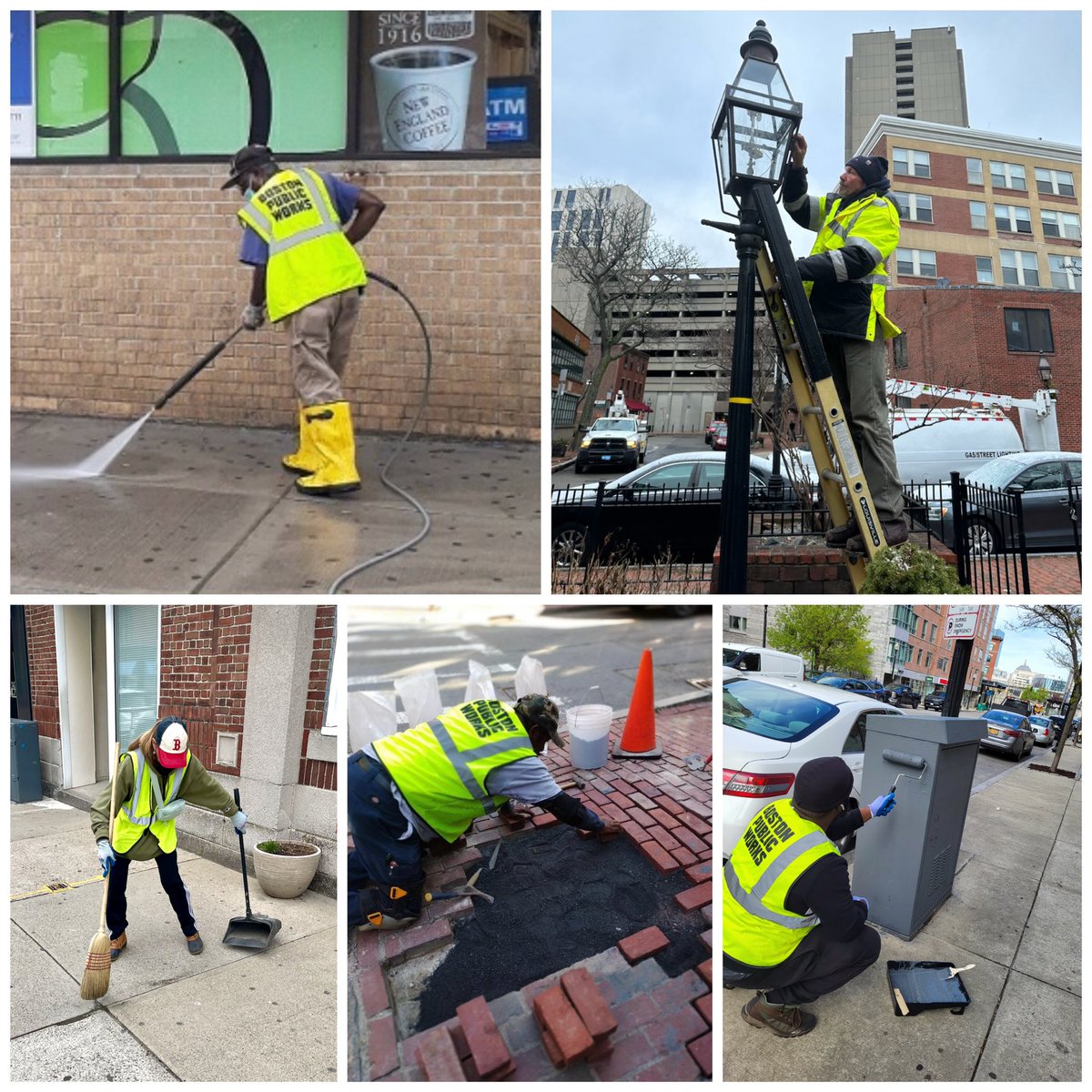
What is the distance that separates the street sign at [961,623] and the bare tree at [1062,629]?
21cm

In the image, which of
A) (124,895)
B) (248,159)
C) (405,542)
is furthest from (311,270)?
(124,895)

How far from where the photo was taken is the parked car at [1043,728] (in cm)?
369

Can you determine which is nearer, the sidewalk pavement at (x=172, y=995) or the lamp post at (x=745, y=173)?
the sidewalk pavement at (x=172, y=995)

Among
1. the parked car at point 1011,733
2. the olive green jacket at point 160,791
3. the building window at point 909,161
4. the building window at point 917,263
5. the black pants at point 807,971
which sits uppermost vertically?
the building window at point 917,263

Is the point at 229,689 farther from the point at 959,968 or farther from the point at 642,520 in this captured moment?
the point at 959,968

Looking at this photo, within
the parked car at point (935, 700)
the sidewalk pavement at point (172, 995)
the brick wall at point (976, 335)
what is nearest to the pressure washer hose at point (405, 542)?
the sidewalk pavement at point (172, 995)

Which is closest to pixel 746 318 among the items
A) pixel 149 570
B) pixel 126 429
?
pixel 149 570

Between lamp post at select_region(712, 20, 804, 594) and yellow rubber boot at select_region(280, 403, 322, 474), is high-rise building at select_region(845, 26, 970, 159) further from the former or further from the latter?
Result: yellow rubber boot at select_region(280, 403, 322, 474)

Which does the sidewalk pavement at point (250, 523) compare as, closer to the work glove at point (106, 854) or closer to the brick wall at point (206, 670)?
the brick wall at point (206, 670)

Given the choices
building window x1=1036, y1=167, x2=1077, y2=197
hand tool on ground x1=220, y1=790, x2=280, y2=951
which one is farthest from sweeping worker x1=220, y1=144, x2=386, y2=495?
building window x1=1036, y1=167, x2=1077, y2=197

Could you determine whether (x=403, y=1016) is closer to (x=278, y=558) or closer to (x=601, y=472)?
(x=278, y=558)

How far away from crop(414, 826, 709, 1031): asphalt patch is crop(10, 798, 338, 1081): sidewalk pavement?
723 millimetres

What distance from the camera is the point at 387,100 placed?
18.8ft

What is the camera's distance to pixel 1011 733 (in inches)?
150
